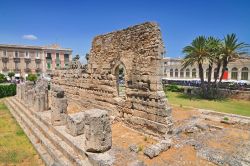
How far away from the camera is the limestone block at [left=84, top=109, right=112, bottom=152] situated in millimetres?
5543

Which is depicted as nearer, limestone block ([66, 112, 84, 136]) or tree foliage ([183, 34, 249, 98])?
limestone block ([66, 112, 84, 136])

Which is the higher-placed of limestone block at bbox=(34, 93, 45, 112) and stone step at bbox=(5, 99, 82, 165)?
limestone block at bbox=(34, 93, 45, 112)

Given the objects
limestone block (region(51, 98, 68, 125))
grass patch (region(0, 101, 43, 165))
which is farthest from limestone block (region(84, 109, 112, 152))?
limestone block (region(51, 98, 68, 125))

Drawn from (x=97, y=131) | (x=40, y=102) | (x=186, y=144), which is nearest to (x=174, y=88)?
(x=40, y=102)

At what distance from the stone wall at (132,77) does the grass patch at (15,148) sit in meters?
3.93

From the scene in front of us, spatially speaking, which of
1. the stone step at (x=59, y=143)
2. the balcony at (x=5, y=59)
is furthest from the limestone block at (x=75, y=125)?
the balcony at (x=5, y=59)

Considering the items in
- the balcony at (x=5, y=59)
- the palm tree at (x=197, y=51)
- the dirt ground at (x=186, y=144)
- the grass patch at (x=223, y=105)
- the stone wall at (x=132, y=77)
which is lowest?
the grass patch at (x=223, y=105)

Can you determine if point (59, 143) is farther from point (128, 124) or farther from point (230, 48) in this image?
point (230, 48)

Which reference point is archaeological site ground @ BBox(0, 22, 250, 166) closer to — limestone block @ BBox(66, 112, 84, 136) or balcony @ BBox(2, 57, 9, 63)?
limestone block @ BBox(66, 112, 84, 136)

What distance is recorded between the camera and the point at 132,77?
338 inches

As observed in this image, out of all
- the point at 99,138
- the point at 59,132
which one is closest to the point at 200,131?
the point at 99,138

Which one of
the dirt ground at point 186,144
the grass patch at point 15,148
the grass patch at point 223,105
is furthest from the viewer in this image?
the grass patch at point 223,105

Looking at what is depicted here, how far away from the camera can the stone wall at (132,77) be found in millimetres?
7449

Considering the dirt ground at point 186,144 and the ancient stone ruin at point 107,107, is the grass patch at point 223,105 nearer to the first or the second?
the dirt ground at point 186,144
